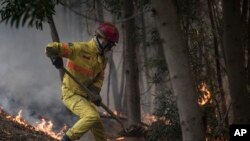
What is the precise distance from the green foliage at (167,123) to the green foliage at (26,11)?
14.8 feet

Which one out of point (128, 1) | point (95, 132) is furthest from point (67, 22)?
point (95, 132)

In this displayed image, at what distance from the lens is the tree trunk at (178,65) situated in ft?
15.6

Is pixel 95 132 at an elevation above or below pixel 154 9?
below

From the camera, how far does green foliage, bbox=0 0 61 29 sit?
14.0 feet

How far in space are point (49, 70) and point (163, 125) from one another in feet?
45.5

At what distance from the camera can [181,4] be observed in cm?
914

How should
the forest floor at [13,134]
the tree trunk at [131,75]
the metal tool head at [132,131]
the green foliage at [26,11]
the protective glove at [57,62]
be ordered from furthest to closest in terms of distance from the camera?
the tree trunk at [131,75] < the metal tool head at [132,131] < the forest floor at [13,134] < the protective glove at [57,62] < the green foliage at [26,11]

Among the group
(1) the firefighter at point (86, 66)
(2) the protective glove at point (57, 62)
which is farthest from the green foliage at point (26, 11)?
(1) the firefighter at point (86, 66)

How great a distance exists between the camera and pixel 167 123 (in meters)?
9.12

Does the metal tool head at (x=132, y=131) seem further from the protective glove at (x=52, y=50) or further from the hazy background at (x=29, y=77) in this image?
the hazy background at (x=29, y=77)

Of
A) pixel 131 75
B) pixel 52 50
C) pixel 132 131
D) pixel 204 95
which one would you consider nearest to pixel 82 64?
pixel 52 50

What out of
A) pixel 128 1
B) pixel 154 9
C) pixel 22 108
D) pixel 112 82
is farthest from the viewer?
pixel 112 82

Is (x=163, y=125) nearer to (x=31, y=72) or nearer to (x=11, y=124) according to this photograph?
(x=11, y=124)

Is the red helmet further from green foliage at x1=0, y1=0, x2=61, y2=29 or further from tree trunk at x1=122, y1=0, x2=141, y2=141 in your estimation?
tree trunk at x1=122, y1=0, x2=141, y2=141
